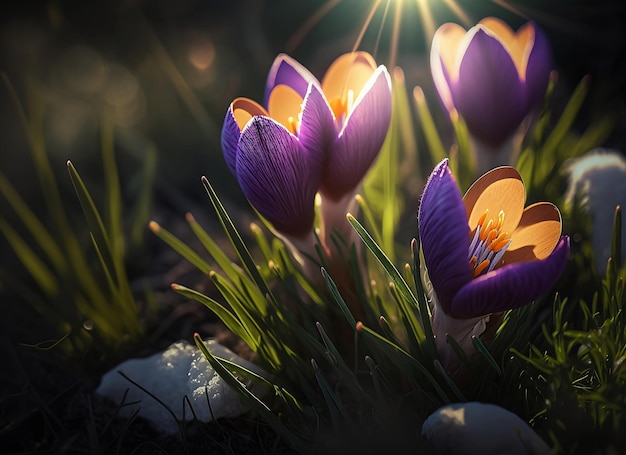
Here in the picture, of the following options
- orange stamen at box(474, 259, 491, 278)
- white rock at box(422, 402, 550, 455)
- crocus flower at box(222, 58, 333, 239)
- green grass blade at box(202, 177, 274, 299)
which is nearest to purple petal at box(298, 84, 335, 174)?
crocus flower at box(222, 58, 333, 239)

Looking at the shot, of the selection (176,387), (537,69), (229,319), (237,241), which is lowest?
(176,387)

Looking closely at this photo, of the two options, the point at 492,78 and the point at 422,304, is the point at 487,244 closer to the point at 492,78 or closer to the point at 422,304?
the point at 422,304

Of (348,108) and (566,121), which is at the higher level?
(348,108)

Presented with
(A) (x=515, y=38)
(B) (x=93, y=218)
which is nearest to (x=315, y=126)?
(B) (x=93, y=218)

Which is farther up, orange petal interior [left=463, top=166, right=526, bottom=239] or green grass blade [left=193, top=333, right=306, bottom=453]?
orange petal interior [left=463, top=166, right=526, bottom=239]

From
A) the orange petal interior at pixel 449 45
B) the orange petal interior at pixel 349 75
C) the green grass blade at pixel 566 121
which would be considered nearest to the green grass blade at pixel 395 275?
the orange petal interior at pixel 349 75

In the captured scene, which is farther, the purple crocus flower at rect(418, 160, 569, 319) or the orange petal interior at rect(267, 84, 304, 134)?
the orange petal interior at rect(267, 84, 304, 134)

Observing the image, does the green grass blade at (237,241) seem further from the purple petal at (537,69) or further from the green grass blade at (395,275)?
the purple petal at (537,69)

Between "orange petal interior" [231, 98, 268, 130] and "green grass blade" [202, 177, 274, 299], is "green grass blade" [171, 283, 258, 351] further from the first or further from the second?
"orange petal interior" [231, 98, 268, 130]
